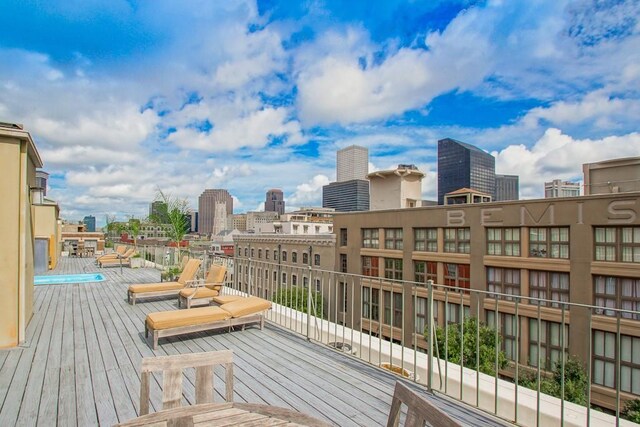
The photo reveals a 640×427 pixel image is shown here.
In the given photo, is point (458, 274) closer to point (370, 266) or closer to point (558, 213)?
point (558, 213)

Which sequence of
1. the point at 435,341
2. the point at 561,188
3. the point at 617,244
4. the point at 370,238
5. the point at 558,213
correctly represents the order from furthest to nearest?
the point at 370,238
the point at 561,188
the point at 558,213
the point at 617,244
the point at 435,341

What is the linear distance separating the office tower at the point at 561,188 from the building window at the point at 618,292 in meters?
7.77

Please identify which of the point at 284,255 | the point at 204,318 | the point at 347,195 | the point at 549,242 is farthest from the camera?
the point at 347,195

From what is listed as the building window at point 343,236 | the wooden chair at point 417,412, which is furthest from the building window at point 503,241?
the wooden chair at point 417,412

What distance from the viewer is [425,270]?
3125 centimetres

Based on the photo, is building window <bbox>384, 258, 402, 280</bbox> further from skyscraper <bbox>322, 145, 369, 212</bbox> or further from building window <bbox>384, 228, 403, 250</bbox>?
Answer: skyscraper <bbox>322, 145, 369, 212</bbox>

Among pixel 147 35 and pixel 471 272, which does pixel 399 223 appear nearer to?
→ pixel 471 272

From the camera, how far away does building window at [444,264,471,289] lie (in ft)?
93.2

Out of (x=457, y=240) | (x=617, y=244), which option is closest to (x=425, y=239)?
(x=457, y=240)

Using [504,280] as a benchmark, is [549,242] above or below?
above

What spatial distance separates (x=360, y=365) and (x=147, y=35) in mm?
11751

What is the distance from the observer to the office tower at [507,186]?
372ft

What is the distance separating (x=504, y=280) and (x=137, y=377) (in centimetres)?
2821

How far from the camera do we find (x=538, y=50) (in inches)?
1793
